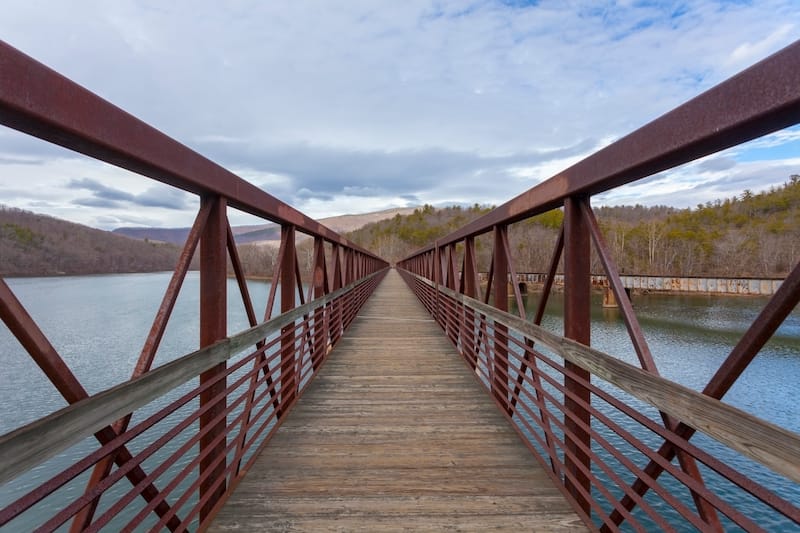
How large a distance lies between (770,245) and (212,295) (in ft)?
109

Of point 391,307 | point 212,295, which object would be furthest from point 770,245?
point 212,295

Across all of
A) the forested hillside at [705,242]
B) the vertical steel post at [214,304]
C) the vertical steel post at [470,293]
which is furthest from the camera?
the forested hillside at [705,242]

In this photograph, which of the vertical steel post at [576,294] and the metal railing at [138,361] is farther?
the vertical steel post at [576,294]

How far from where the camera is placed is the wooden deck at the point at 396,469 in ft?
6.56

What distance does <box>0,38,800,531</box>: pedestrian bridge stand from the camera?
1.18 m

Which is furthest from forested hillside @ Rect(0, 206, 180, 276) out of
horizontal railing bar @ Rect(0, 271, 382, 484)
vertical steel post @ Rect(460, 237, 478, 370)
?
vertical steel post @ Rect(460, 237, 478, 370)

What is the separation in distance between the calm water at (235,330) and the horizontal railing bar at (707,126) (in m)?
7.91

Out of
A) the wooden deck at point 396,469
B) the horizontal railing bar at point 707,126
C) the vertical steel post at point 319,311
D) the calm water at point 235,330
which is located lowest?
the calm water at point 235,330

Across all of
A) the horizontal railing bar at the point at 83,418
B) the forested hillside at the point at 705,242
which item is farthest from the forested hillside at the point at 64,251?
the forested hillside at the point at 705,242

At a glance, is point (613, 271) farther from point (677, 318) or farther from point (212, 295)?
point (677, 318)

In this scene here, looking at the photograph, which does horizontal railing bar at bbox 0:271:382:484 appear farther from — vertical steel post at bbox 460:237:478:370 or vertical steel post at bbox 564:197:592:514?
vertical steel post at bbox 460:237:478:370

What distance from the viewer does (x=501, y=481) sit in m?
2.34

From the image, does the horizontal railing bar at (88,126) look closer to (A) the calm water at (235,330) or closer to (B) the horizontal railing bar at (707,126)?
(B) the horizontal railing bar at (707,126)

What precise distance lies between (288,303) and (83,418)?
8.98 feet
